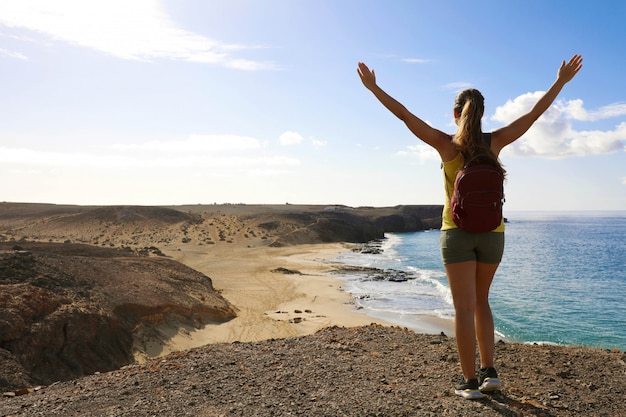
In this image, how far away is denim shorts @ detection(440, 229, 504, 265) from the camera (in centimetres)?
376

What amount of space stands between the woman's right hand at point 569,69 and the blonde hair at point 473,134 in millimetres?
934

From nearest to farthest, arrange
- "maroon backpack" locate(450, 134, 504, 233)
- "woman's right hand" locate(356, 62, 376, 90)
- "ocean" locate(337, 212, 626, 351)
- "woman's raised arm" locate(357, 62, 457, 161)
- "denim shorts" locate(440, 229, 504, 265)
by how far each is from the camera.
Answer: "maroon backpack" locate(450, 134, 504, 233)
"denim shorts" locate(440, 229, 504, 265)
"woman's raised arm" locate(357, 62, 457, 161)
"woman's right hand" locate(356, 62, 376, 90)
"ocean" locate(337, 212, 626, 351)

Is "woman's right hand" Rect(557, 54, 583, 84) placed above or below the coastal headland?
above

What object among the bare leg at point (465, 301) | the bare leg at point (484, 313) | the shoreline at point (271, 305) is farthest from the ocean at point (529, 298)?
the bare leg at point (465, 301)

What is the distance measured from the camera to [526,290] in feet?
83.7

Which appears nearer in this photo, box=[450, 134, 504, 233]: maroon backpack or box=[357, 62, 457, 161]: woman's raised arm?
box=[450, 134, 504, 233]: maroon backpack

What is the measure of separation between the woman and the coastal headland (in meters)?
0.57

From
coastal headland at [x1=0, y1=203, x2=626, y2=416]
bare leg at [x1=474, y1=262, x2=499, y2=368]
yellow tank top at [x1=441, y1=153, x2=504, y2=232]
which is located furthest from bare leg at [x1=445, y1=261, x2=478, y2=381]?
coastal headland at [x1=0, y1=203, x2=626, y2=416]

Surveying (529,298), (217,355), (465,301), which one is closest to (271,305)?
(217,355)

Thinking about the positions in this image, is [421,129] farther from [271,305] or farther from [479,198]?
[271,305]

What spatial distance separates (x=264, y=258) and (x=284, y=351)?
31.1 m

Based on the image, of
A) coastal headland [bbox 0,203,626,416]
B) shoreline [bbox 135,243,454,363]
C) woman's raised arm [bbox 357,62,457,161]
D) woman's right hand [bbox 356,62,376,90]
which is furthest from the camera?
shoreline [bbox 135,243,454,363]

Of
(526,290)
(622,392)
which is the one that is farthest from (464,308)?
(526,290)

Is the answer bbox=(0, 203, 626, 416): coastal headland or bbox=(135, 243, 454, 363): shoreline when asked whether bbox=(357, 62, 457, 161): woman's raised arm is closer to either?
bbox=(0, 203, 626, 416): coastal headland
